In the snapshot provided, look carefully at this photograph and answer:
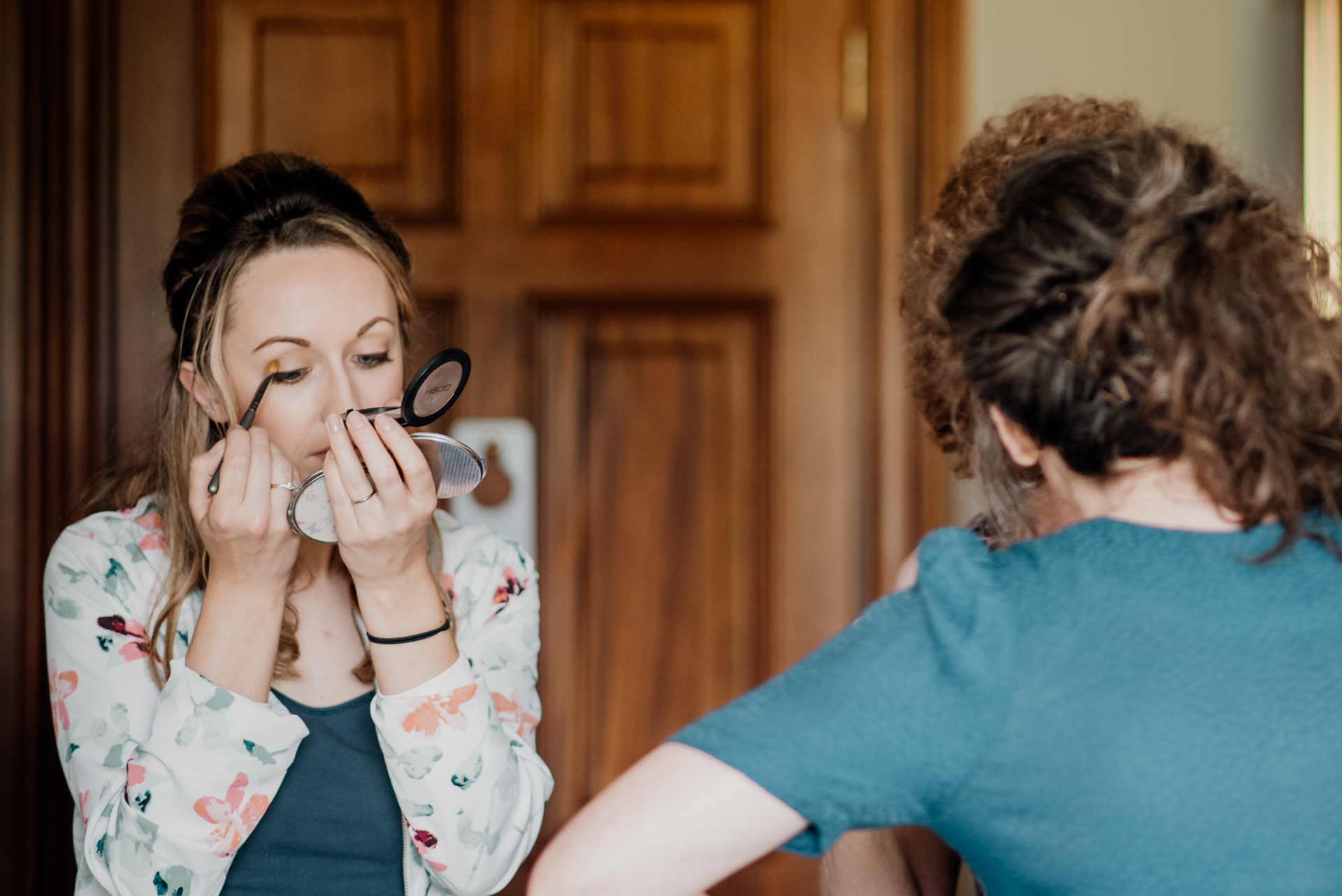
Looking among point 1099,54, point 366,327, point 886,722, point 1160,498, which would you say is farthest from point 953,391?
point 1099,54

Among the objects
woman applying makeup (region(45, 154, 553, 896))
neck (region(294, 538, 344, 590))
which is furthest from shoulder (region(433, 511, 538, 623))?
neck (region(294, 538, 344, 590))

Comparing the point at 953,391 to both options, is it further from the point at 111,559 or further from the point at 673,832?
the point at 111,559

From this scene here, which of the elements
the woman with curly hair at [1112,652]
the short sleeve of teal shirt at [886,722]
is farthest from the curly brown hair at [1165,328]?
the short sleeve of teal shirt at [886,722]

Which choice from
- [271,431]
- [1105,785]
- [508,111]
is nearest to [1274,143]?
[508,111]

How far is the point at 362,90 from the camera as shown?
1639mm

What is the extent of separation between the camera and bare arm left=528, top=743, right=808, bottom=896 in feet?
1.86

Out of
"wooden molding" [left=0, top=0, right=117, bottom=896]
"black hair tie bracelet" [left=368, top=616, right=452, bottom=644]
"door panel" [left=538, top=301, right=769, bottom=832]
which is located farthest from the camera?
"door panel" [left=538, top=301, right=769, bottom=832]

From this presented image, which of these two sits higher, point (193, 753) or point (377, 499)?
point (377, 499)

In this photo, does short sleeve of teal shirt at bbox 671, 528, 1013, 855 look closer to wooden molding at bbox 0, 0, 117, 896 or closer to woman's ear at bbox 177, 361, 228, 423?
woman's ear at bbox 177, 361, 228, 423

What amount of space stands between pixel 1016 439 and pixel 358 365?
645 millimetres

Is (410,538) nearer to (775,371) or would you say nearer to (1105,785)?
(1105,785)

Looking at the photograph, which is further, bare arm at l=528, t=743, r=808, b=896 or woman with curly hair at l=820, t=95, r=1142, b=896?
woman with curly hair at l=820, t=95, r=1142, b=896

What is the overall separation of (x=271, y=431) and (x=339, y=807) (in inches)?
14.1

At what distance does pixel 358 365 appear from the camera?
103 centimetres
